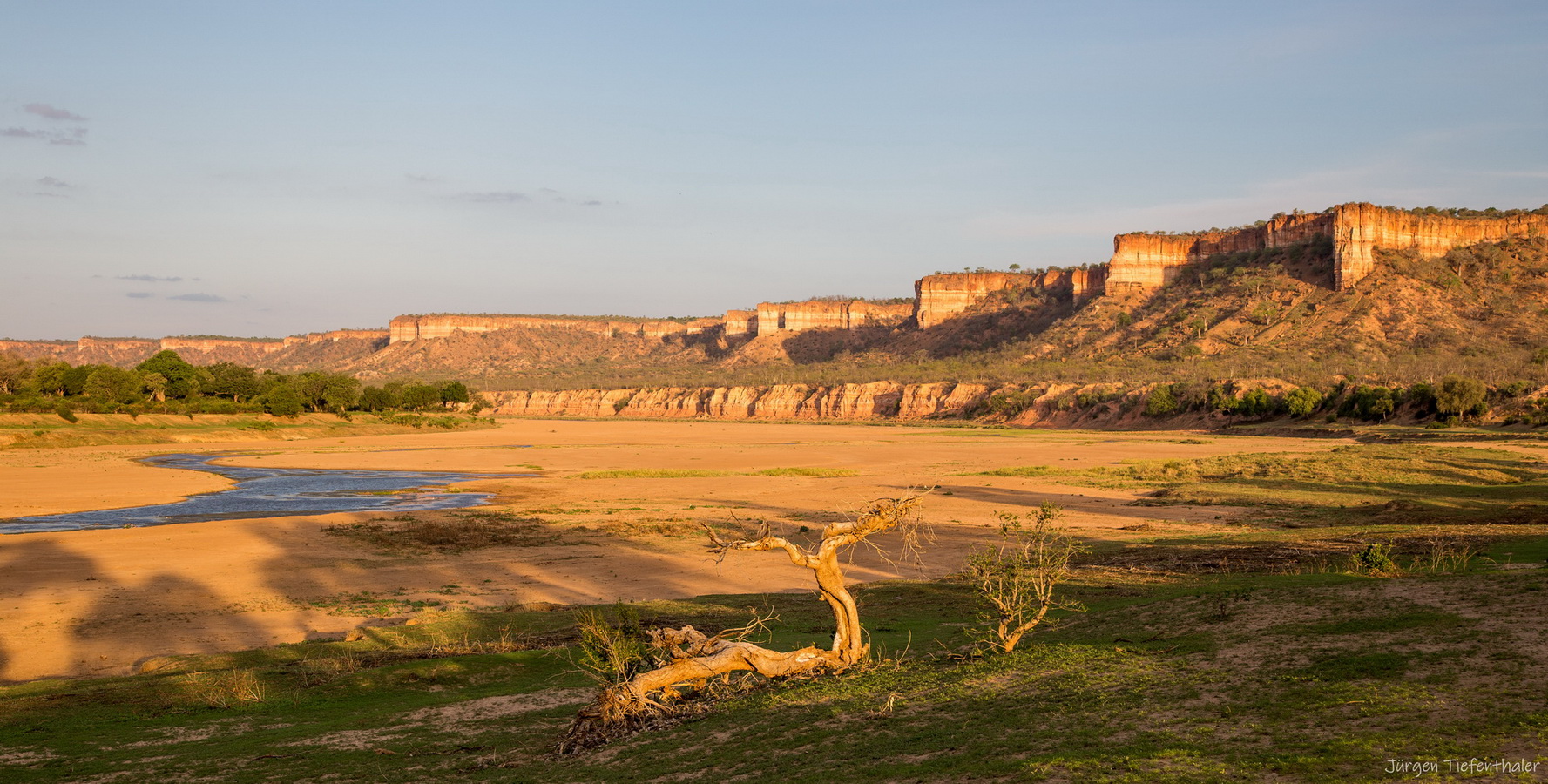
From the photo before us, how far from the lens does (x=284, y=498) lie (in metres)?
37.4

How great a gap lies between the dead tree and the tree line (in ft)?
239

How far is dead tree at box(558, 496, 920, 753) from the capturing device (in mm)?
8922

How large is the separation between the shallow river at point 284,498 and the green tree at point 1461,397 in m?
65.3

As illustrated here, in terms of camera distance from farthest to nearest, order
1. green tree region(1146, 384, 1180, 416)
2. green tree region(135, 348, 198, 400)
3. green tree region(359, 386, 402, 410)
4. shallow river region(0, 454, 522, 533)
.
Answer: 1. green tree region(359, 386, 402, 410)
2. green tree region(1146, 384, 1180, 416)
3. green tree region(135, 348, 198, 400)
4. shallow river region(0, 454, 522, 533)

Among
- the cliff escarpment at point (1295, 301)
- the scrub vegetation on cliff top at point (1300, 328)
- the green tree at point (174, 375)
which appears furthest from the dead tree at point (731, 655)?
the cliff escarpment at point (1295, 301)

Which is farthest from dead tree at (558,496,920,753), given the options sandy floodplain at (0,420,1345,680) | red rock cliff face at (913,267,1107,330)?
red rock cliff face at (913,267,1107,330)

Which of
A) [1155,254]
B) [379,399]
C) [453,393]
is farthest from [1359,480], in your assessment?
[1155,254]

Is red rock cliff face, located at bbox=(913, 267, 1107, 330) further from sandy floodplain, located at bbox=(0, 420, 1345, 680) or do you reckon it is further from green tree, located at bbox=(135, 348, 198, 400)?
green tree, located at bbox=(135, 348, 198, 400)

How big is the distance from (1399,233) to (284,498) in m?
124

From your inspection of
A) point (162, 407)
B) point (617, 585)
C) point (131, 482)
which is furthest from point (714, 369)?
point (617, 585)

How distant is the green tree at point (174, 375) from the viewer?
8356 centimetres

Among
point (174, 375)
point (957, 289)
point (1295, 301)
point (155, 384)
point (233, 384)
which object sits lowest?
point (233, 384)

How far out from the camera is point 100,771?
8133 millimetres

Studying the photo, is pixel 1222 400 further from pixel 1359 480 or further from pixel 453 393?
pixel 453 393
